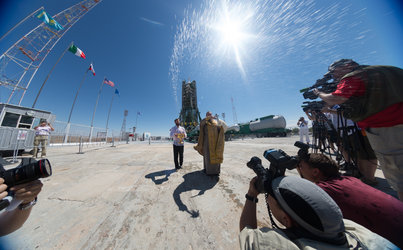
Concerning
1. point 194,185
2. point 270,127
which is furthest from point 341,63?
point 270,127

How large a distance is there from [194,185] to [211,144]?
0.90 metres

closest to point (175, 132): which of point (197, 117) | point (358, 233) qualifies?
point (358, 233)

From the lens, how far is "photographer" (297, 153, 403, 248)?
0.81 metres

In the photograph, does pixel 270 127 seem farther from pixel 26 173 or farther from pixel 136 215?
pixel 26 173

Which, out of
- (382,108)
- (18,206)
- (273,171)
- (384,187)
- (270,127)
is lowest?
(384,187)

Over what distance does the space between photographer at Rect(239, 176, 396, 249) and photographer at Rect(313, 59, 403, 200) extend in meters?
1.36

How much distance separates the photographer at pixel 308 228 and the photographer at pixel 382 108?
4.46 ft

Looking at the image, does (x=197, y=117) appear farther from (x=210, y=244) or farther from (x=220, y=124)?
(x=210, y=244)

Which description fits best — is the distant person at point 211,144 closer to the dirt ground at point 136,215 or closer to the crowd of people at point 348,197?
the dirt ground at point 136,215

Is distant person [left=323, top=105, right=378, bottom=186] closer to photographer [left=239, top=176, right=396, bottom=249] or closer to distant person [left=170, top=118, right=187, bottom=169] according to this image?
photographer [left=239, top=176, right=396, bottom=249]

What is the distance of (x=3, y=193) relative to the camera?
81cm

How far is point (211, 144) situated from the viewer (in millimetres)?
2682

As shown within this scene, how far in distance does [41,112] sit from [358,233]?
516 inches

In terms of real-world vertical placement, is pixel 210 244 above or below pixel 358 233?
below
